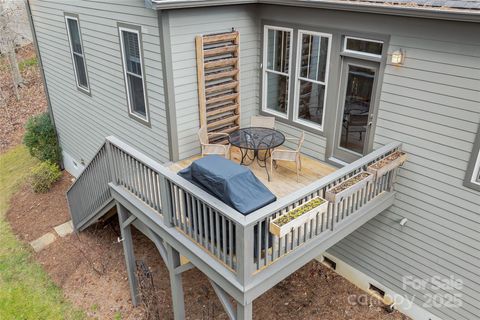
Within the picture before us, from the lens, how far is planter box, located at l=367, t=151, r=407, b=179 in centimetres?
515

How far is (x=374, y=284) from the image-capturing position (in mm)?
6730

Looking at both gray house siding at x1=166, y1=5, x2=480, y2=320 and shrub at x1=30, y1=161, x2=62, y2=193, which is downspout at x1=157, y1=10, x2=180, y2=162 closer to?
gray house siding at x1=166, y1=5, x2=480, y2=320

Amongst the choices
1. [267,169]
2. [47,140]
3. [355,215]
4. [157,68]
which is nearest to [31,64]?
[47,140]

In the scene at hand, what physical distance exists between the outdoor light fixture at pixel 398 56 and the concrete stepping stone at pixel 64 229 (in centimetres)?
806

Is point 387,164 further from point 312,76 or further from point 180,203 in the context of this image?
point 180,203

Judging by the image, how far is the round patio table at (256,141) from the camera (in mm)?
6668

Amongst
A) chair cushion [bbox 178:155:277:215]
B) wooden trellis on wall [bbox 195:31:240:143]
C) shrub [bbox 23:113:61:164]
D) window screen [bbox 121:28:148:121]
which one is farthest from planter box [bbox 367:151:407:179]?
shrub [bbox 23:113:61:164]

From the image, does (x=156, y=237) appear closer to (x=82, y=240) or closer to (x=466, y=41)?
(x=82, y=240)

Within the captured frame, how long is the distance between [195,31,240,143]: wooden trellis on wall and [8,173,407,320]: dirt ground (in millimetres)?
2907

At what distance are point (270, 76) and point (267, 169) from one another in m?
1.93

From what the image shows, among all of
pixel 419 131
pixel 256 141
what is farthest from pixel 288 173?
pixel 419 131

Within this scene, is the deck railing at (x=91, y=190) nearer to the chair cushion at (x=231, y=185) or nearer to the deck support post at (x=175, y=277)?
the deck support post at (x=175, y=277)

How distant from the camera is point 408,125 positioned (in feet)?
18.2

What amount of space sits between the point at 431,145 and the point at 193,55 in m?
3.95
